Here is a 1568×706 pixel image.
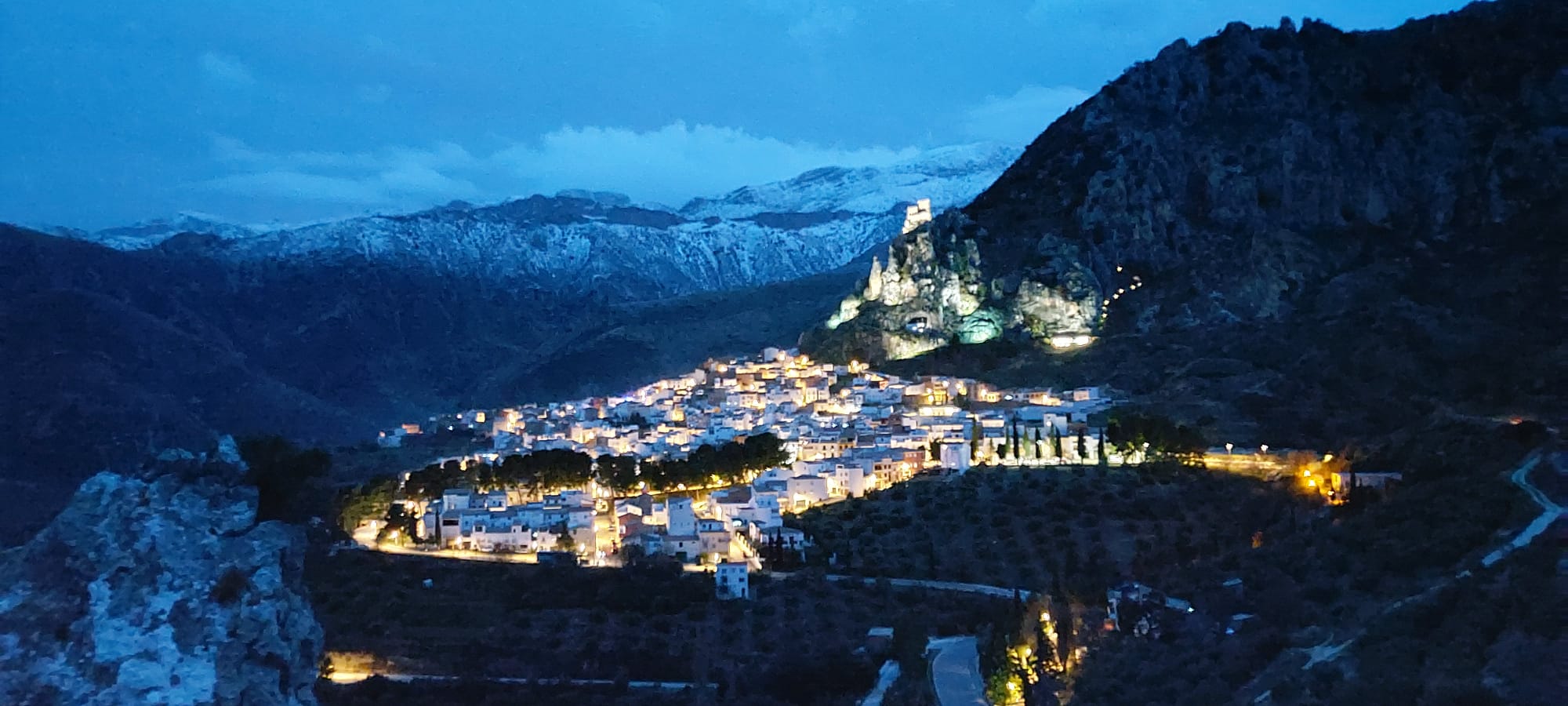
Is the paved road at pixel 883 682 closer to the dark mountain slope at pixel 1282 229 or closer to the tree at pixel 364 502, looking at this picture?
the tree at pixel 364 502

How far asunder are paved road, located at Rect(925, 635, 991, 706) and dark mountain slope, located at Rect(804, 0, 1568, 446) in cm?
2407

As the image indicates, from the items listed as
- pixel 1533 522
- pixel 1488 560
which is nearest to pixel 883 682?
pixel 1488 560

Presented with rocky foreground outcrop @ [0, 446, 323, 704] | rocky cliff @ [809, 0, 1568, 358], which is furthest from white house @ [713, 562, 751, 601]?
rocky cliff @ [809, 0, 1568, 358]

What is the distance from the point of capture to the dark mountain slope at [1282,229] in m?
52.8

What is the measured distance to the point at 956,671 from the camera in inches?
938

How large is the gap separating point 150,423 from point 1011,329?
49.9 m

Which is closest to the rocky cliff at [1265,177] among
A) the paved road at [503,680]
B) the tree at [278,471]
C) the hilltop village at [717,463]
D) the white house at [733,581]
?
the hilltop village at [717,463]

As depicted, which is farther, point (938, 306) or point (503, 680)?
point (938, 306)

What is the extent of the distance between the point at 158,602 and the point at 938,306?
68.4m

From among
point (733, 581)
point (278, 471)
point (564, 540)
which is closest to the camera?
point (733, 581)

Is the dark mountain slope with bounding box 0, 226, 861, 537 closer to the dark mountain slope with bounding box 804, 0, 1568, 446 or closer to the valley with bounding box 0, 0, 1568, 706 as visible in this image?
the valley with bounding box 0, 0, 1568, 706

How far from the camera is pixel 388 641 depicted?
94.8 ft

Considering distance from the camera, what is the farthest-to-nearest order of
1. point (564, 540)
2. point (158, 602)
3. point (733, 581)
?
point (564, 540) < point (733, 581) < point (158, 602)

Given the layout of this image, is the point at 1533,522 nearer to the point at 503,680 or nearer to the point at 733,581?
the point at 733,581
